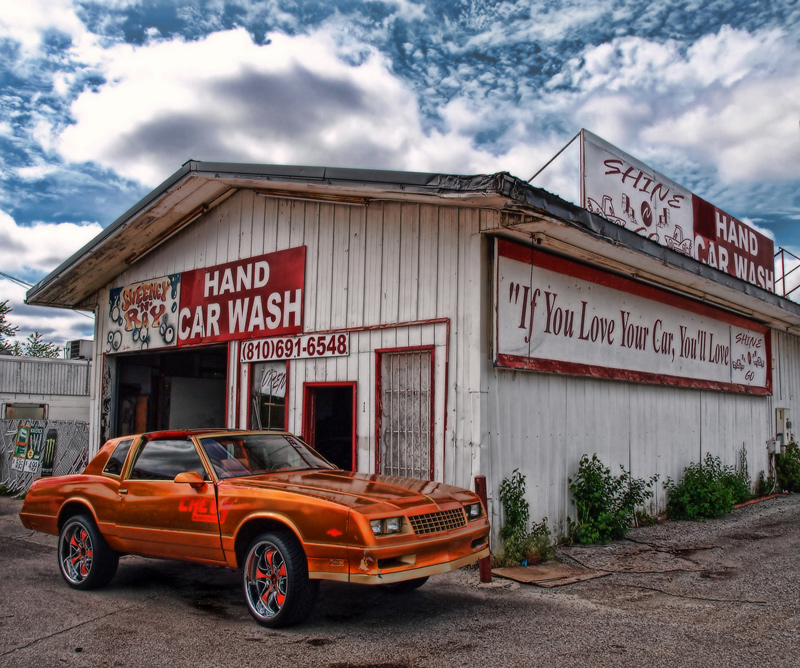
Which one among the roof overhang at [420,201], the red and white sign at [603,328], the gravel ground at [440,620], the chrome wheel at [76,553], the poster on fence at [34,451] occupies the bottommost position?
the gravel ground at [440,620]

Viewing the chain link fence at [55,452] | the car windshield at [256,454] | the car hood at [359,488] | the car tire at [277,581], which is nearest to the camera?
the car tire at [277,581]

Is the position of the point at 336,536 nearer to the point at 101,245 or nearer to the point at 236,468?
the point at 236,468

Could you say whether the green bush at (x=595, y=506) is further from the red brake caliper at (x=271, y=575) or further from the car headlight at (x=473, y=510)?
→ the red brake caliper at (x=271, y=575)

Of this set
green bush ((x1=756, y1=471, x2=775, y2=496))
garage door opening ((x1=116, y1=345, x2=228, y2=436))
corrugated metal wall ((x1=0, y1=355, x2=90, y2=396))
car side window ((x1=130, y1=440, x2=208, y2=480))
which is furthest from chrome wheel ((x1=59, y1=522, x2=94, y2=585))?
corrugated metal wall ((x1=0, y1=355, x2=90, y2=396))

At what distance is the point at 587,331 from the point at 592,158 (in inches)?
108

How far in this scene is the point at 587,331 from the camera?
10023 mm

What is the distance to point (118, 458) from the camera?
24.1ft

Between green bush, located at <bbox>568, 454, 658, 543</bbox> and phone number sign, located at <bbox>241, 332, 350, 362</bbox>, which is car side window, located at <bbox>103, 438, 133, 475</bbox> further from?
green bush, located at <bbox>568, 454, 658, 543</bbox>

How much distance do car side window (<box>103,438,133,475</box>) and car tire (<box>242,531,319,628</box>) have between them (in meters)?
2.17

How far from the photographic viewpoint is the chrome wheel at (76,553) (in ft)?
23.5

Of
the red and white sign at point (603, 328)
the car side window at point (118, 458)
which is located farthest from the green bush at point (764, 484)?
the car side window at point (118, 458)

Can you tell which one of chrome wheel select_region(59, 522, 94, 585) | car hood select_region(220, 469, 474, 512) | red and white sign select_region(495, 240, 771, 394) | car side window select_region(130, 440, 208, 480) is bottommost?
chrome wheel select_region(59, 522, 94, 585)

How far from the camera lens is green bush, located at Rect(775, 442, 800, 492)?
15.8 meters

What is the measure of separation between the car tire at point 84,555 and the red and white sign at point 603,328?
4.77m
